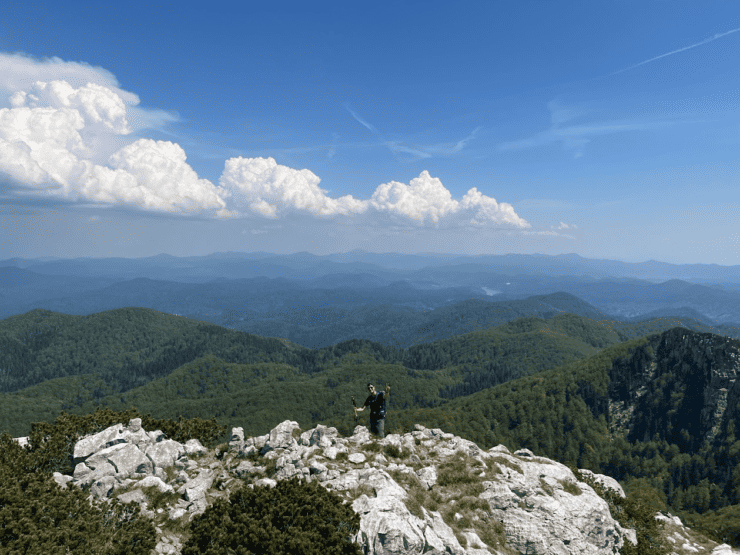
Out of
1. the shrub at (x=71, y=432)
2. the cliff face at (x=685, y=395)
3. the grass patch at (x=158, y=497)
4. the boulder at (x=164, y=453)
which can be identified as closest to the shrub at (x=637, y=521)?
the grass patch at (x=158, y=497)

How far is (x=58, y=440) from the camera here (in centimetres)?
3128

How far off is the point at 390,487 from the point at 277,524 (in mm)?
8517

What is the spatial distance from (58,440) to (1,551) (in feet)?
65.7

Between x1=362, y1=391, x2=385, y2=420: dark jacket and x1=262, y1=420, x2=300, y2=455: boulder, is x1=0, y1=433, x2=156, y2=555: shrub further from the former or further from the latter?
x1=362, y1=391, x2=385, y2=420: dark jacket

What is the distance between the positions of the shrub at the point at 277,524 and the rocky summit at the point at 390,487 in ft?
6.24

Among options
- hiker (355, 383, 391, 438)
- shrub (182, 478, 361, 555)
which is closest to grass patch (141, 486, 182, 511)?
shrub (182, 478, 361, 555)

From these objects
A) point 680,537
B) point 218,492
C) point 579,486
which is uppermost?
point 218,492

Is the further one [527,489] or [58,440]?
[58,440]

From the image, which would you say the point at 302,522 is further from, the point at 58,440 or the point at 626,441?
the point at 626,441

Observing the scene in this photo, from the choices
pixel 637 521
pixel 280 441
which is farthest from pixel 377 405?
pixel 637 521

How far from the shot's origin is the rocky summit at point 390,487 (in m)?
21.7

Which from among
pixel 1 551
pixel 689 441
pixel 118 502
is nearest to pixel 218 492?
pixel 118 502

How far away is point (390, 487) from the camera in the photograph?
24.5 metres

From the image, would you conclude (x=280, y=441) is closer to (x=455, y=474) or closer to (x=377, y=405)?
(x=377, y=405)
